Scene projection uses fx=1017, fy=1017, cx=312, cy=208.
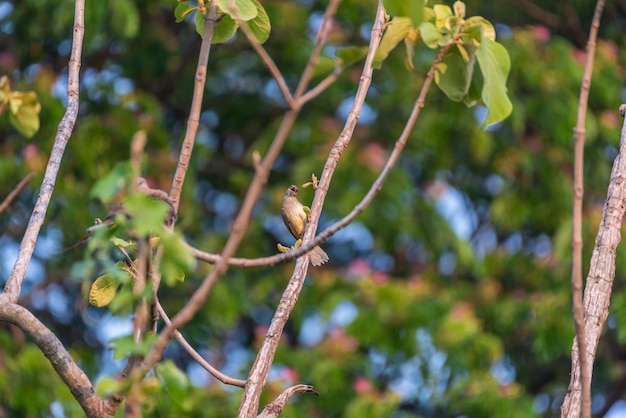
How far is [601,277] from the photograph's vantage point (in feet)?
6.20

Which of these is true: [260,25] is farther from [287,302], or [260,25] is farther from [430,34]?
[287,302]

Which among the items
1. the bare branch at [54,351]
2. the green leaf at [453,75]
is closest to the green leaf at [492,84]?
the green leaf at [453,75]

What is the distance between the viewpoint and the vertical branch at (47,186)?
1739mm

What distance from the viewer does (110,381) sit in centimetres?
134

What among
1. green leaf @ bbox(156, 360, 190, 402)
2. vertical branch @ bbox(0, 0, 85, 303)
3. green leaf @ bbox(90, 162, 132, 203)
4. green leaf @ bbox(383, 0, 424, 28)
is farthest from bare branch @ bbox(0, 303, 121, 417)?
green leaf @ bbox(383, 0, 424, 28)

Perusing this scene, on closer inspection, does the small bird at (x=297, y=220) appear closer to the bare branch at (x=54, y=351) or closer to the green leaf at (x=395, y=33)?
the green leaf at (x=395, y=33)

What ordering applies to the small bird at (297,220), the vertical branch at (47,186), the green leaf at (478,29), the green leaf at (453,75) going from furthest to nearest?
the small bird at (297,220)
the green leaf at (453,75)
the green leaf at (478,29)
the vertical branch at (47,186)

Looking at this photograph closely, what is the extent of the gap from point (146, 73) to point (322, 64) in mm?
5046

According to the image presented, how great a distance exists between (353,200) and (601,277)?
3.80 metres

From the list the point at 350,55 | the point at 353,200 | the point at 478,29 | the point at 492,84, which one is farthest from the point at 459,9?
the point at 353,200

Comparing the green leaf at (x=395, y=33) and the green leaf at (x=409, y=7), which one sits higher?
the green leaf at (x=409, y=7)

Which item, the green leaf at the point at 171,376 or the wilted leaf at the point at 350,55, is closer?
the green leaf at the point at 171,376

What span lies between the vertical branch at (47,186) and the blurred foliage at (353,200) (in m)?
2.96

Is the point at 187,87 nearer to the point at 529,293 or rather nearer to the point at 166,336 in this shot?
the point at 529,293
